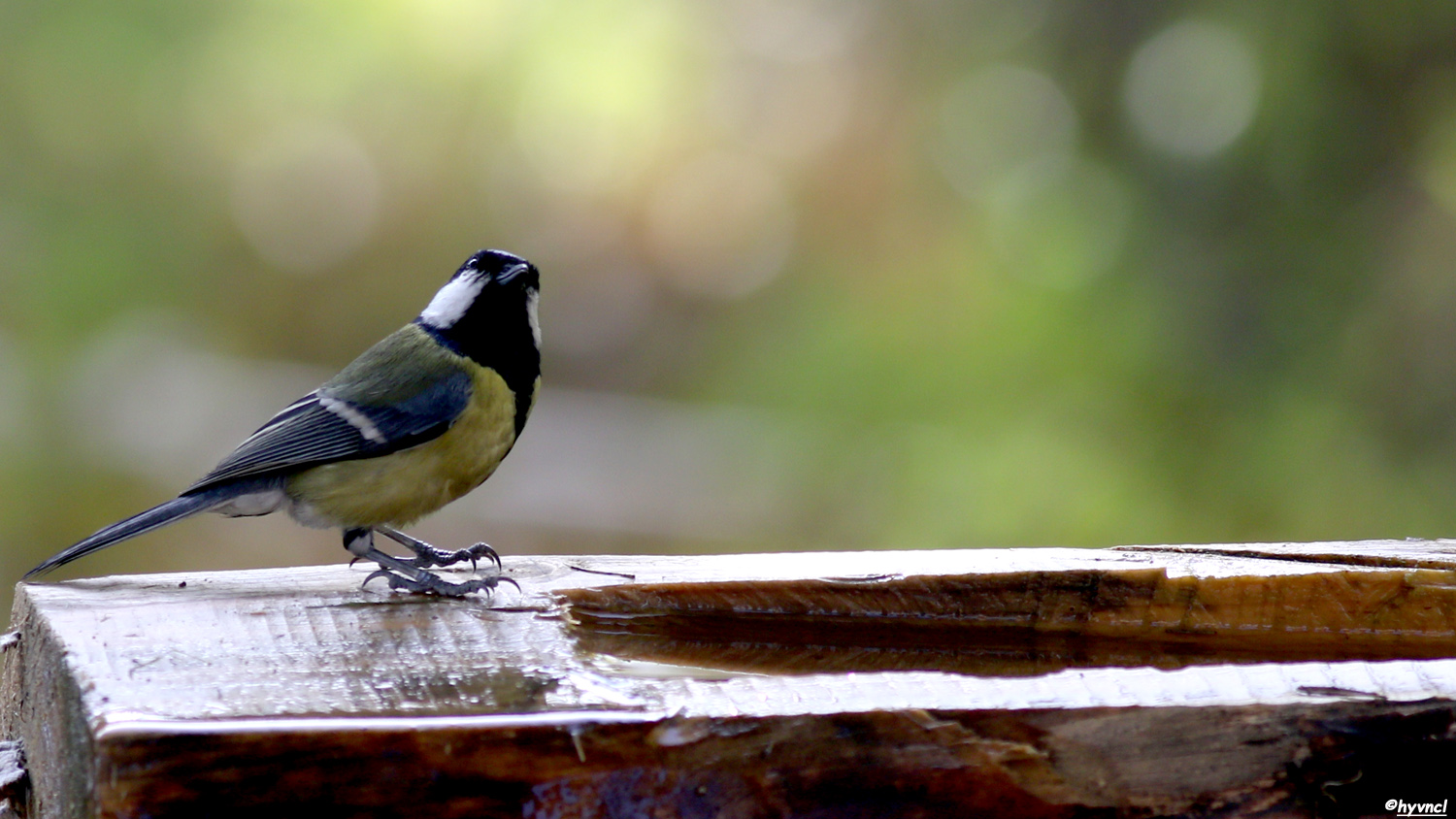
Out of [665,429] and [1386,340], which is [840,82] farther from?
[1386,340]

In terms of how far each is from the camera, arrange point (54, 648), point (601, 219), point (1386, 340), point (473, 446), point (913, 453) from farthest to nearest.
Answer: point (601, 219) < point (913, 453) < point (1386, 340) < point (473, 446) < point (54, 648)

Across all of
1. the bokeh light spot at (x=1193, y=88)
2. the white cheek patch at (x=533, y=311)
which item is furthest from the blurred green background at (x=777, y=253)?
the white cheek patch at (x=533, y=311)

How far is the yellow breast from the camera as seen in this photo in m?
1.55

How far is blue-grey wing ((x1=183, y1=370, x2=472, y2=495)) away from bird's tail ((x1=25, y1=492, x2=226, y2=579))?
0.02m

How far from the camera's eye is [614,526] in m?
4.16

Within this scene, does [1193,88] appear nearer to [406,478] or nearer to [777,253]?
[777,253]

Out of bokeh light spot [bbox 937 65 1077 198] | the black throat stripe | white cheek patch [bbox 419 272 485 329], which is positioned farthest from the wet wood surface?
bokeh light spot [bbox 937 65 1077 198]

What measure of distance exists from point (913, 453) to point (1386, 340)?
4.37ft

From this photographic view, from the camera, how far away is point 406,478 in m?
1.55

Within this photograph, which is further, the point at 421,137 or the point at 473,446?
the point at 421,137

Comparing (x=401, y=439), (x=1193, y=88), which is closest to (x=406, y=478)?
(x=401, y=439)

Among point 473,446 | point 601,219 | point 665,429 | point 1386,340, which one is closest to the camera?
point 473,446

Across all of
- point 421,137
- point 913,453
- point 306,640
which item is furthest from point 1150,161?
point 306,640

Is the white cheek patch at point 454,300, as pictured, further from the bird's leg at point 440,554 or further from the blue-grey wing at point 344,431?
the bird's leg at point 440,554
